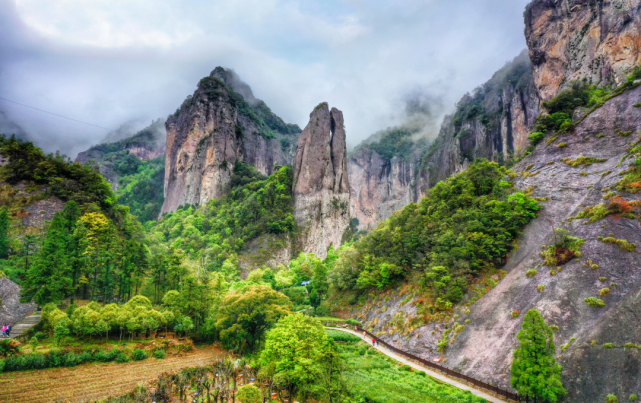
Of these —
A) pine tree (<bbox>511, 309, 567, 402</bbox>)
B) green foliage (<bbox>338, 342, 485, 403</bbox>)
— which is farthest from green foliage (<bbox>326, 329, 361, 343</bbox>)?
pine tree (<bbox>511, 309, 567, 402</bbox>)

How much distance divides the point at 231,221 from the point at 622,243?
59797 mm

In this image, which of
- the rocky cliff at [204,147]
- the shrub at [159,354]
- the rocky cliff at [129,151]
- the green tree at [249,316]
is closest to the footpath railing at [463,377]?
the green tree at [249,316]

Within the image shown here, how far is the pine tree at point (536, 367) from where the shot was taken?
1712 centimetres

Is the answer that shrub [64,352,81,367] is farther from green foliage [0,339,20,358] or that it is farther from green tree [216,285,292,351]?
green tree [216,285,292,351]

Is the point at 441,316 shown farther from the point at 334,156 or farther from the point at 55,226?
the point at 334,156

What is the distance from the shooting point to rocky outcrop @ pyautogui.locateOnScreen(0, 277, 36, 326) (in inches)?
1006

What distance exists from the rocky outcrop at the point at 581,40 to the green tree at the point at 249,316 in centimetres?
5418

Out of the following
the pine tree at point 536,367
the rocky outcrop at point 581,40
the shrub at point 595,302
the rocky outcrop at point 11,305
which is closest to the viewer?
the pine tree at point 536,367

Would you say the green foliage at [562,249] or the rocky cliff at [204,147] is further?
the rocky cliff at [204,147]

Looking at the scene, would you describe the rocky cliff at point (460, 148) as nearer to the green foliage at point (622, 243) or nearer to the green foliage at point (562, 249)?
the green foliage at point (562, 249)

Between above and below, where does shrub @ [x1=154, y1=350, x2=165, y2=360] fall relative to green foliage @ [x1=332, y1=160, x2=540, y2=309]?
below

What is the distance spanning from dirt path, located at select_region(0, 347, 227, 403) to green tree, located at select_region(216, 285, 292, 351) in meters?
4.81

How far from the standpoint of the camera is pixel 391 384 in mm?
21484

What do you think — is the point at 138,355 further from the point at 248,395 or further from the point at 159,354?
the point at 248,395
